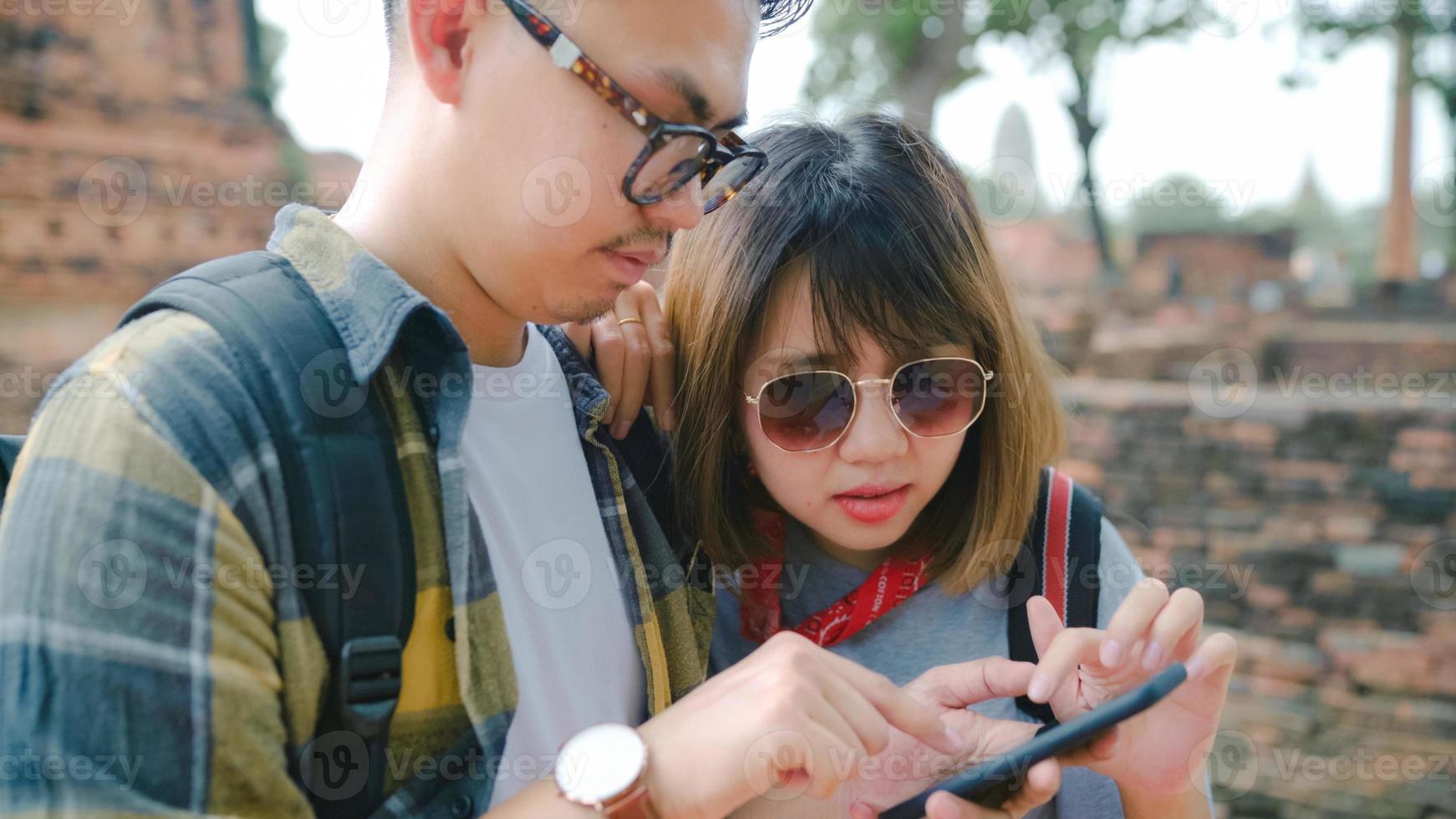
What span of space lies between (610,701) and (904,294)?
78 centimetres

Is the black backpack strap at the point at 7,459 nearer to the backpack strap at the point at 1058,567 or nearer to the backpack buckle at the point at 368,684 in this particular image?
the backpack buckle at the point at 368,684

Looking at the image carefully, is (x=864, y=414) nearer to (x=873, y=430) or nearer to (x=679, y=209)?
(x=873, y=430)

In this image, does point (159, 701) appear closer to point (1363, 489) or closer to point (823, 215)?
point (823, 215)

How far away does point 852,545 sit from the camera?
62.7 inches

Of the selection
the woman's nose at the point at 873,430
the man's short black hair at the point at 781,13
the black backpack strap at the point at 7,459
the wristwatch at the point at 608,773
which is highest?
the man's short black hair at the point at 781,13

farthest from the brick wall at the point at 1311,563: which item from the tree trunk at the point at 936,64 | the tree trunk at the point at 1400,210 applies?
the tree trunk at the point at 1400,210

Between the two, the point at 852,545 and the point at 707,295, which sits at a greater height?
the point at 707,295

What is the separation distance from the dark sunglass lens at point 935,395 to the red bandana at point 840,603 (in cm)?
26

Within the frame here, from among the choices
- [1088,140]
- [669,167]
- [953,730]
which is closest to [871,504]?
[953,730]

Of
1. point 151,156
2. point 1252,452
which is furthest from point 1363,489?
point 151,156

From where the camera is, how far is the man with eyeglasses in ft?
2.76

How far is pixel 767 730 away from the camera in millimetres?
1009

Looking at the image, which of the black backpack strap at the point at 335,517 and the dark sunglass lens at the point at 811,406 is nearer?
the black backpack strap at the point at 335,517

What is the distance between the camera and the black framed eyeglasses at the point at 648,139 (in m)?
1.24
